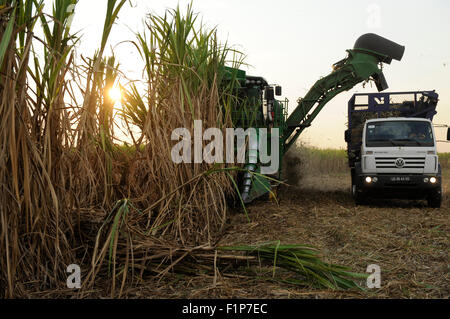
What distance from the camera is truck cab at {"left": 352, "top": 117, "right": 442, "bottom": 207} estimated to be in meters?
8.58

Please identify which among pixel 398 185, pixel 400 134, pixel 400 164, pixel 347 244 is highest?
pixel 400 134

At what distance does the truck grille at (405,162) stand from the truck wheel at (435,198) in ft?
1.98

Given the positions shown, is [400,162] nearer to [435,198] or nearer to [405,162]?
[405,162]

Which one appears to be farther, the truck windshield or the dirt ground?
the truck windshield

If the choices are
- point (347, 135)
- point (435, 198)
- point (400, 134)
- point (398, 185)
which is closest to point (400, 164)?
point (398, 185)

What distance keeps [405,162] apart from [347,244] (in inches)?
180

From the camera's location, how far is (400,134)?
8938 millimetres

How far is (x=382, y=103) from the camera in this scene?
11.4 meters

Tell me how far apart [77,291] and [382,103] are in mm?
10230

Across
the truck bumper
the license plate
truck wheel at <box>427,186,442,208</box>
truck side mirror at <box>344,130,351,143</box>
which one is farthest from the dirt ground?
truck side mirror at <box>344,130,351,143</box>

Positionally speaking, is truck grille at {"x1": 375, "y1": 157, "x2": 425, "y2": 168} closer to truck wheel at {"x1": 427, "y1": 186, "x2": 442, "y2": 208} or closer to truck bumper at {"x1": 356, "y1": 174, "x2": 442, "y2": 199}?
truck bumper at {"x1": 356, "y1": 174, "x2": 442, "y2": 199}

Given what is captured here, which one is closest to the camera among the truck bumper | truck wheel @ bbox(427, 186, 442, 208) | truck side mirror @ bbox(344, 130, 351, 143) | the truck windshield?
the truck bumper

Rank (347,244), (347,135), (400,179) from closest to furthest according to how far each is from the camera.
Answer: (347,244) < (400,179) < (347,135)
